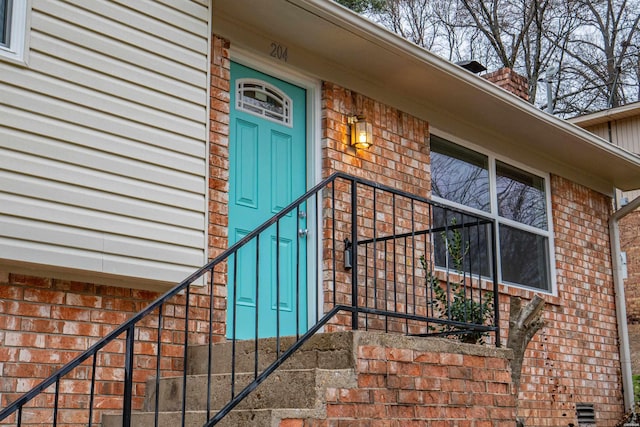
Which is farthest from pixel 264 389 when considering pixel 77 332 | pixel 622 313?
pixel 622 313

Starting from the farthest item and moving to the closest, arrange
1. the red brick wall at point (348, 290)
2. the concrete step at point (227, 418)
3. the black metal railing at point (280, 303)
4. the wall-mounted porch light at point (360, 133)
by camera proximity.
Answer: the wall-mounted porch light at point (360, 133), the red brick wall at point (348, 290), the black metal railing at point (280, 303), the concrete step at point (227, 418)

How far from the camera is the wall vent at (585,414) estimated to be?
8.95 meters

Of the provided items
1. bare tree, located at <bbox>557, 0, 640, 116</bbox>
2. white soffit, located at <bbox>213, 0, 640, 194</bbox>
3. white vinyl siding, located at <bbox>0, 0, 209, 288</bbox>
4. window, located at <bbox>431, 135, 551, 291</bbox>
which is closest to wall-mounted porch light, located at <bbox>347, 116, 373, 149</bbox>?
white soffit, located at <bbox>213, 0, 640, 194</bbox>

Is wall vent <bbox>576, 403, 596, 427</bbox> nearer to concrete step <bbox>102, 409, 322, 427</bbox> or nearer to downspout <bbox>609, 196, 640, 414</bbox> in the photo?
Result: downspout <bbox>609, 196, 640, 414</bbox>

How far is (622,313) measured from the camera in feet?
32.9

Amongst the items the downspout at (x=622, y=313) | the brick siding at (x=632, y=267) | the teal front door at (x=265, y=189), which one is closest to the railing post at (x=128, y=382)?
the teal front door at (x=265, y=189)

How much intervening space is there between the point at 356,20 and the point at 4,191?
288cm

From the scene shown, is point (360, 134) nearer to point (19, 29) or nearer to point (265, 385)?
point (265, 385)

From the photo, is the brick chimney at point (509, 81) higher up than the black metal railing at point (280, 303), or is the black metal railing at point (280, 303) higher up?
the brick chimney at point (509, 81)

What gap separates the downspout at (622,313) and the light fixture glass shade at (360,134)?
4.65 meters

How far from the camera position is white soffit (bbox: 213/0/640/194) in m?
6.00

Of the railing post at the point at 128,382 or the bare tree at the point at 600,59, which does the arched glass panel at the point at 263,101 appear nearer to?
the railing post at the point at 128,382

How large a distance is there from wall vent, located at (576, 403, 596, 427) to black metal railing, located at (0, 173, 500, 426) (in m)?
1.99

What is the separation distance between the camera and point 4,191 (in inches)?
168
